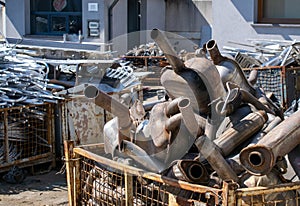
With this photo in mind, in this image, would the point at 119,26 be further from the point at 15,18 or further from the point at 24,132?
the point at 24,132

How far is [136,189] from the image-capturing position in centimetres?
338

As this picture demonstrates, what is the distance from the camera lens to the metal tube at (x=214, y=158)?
2883 mm

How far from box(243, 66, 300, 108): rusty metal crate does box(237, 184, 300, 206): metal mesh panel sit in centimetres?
399

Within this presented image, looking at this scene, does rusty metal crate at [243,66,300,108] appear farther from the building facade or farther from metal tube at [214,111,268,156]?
the building facade

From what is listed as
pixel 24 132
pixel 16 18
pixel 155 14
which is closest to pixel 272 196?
pixel 24 132

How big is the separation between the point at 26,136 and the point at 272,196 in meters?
4.81

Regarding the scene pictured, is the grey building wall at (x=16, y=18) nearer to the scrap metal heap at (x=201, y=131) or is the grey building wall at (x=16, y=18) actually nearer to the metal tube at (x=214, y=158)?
the scrap metal heap at (x=201, y=131)

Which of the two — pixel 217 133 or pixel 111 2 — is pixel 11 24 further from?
pixel 217 133

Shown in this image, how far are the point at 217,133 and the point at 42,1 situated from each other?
47.9 ft

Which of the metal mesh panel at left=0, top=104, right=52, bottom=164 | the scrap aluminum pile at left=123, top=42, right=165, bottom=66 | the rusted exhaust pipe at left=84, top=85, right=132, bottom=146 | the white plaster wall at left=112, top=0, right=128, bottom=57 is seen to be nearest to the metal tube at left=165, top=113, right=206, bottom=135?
the rusted exhaust pipe at left=84, top=85, right=132, bottom=146

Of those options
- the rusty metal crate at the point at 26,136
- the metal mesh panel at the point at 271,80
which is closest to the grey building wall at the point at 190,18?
the metal mesh panel at the point at 271,80

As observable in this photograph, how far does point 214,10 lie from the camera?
Answer: 10961mm


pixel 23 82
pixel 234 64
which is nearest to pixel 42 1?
pixel 23 82

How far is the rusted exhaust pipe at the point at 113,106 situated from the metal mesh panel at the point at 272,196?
923mm
